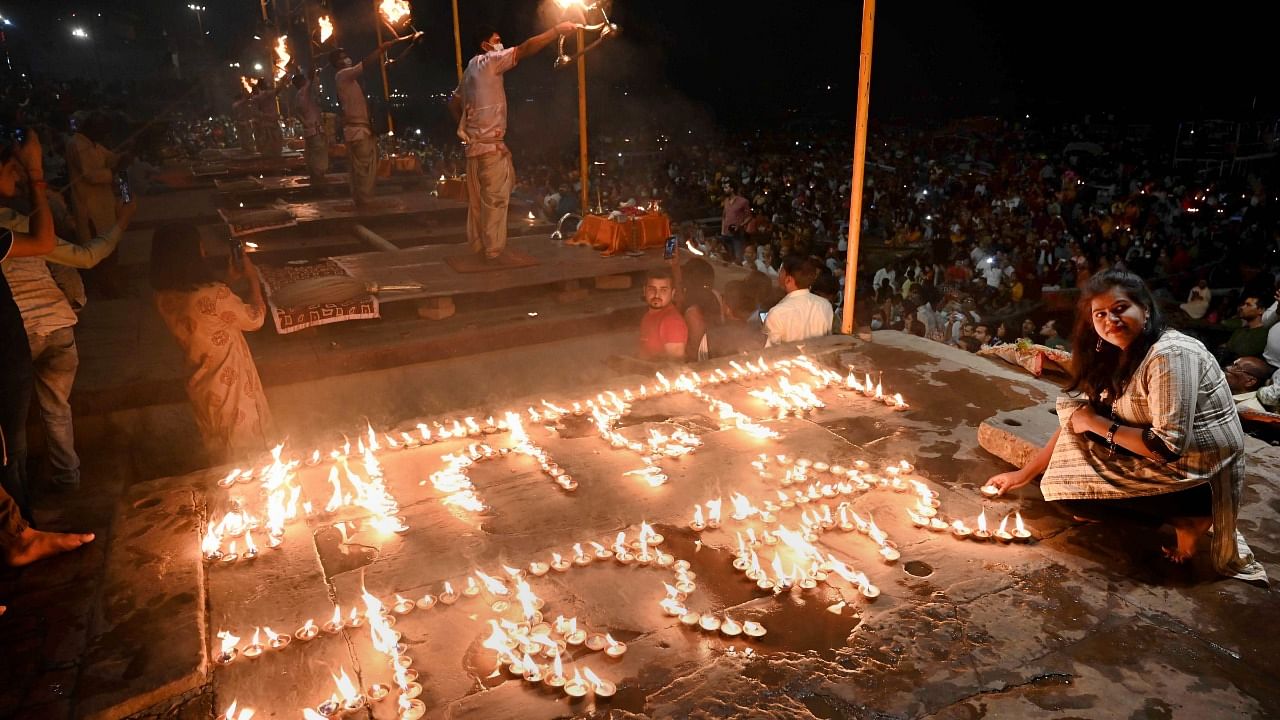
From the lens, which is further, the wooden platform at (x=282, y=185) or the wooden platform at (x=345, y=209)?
the wooden platform at (x=282, y=185)

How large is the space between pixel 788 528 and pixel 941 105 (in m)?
43.9

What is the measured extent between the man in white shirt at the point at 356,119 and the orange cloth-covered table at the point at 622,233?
3.90 metres

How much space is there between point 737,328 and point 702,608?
14.7 ft

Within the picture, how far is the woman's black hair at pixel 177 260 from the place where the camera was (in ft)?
15.9

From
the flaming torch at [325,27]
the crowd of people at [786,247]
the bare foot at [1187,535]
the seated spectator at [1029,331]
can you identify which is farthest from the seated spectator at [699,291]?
the flaming torch at [325,27]

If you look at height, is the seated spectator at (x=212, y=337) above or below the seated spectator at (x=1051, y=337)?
above

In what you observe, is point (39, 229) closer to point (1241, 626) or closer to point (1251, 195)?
point (1241, 626)

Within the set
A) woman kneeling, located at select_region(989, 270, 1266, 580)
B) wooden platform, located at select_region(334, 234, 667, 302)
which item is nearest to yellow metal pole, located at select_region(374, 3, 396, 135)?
wooden platform, located at select_region(334, 234, 667, 302)

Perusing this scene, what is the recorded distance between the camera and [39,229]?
3.95 metres

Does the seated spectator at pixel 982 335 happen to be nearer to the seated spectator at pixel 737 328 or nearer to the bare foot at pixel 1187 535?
the seated spectator at pixel 737 328

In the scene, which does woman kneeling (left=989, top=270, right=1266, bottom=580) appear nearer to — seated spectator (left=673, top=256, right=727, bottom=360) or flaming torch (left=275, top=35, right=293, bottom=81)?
seated spectator (left=673, top=256, right=727, bottom=360)

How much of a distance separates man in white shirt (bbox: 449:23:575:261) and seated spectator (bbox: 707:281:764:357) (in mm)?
2653

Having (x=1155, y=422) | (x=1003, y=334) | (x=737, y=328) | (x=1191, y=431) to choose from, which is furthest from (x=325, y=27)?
(x=1191, y=431)

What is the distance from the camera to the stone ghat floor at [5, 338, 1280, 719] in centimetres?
283
